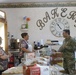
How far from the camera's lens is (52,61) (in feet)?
9.66

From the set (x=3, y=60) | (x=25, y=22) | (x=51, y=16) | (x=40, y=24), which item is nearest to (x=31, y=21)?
(x=25, y=22)

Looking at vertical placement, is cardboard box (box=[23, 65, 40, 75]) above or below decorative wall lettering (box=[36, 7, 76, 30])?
below

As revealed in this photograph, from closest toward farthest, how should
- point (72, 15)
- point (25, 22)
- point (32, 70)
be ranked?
point (32, 70), point (72, 15), point (25, 22)

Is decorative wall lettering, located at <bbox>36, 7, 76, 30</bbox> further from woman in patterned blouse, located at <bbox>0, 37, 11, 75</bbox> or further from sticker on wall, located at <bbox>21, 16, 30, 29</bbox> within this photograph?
woman in patterned blouse, located at <bbox>0, 37, 11, 75</bbox>

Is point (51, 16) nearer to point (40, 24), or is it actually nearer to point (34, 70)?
point (40, 24)

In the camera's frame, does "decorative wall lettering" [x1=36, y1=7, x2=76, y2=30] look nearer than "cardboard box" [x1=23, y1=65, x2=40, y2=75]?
No

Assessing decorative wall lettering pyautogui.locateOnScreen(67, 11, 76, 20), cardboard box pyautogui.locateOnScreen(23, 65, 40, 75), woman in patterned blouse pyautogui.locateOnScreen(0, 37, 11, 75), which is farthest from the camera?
decorative wall lettering pyautogui.locateOnScreen(67, 11, 76, 20)

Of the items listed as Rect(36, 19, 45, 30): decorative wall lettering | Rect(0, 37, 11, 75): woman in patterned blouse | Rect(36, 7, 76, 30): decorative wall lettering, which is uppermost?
Rect(36, 7, 76, 30): decorative wall lettering

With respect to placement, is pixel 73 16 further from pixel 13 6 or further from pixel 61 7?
pixel 13 6

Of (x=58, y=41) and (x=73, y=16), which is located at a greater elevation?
(x=73, y=16)

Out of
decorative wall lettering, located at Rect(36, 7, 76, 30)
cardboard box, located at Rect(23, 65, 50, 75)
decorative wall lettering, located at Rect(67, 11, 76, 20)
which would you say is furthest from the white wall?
cardboard box, located at Rect(23, 65, 50, 75)

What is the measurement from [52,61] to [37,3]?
3967mm

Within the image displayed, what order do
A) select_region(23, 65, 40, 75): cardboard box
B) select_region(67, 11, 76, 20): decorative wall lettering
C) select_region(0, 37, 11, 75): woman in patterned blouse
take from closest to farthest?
1. select_region(23, 65, 40, 75): cardboard box
2. select_region(0, 37, 11, 75): woman in patterned blouse
3. select_region(67, 11, 76, 20): decorative wall lettering

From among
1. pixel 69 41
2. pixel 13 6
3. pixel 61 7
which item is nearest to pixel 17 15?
pixel 13 6
